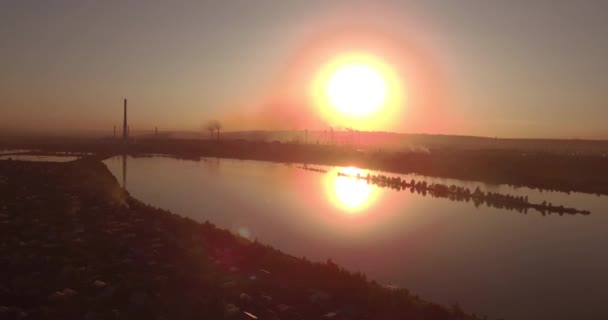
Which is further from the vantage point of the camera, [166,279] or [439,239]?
[439,239]

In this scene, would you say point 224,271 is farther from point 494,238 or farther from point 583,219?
point 583,219

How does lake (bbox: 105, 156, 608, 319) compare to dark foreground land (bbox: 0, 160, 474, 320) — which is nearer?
dark foreground land (bbox: 0, 160, 474, 320)

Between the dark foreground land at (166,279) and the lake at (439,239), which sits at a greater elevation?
the dark foreground land at (166,279)

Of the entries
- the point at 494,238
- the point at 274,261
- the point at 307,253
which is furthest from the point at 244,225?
the point at 494,238

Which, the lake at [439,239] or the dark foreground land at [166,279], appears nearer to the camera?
the dark foreground land at [166,279]

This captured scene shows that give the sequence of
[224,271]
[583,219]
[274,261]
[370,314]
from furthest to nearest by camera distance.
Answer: [583,219] < [274,261] < [224,271] < [370,314]
